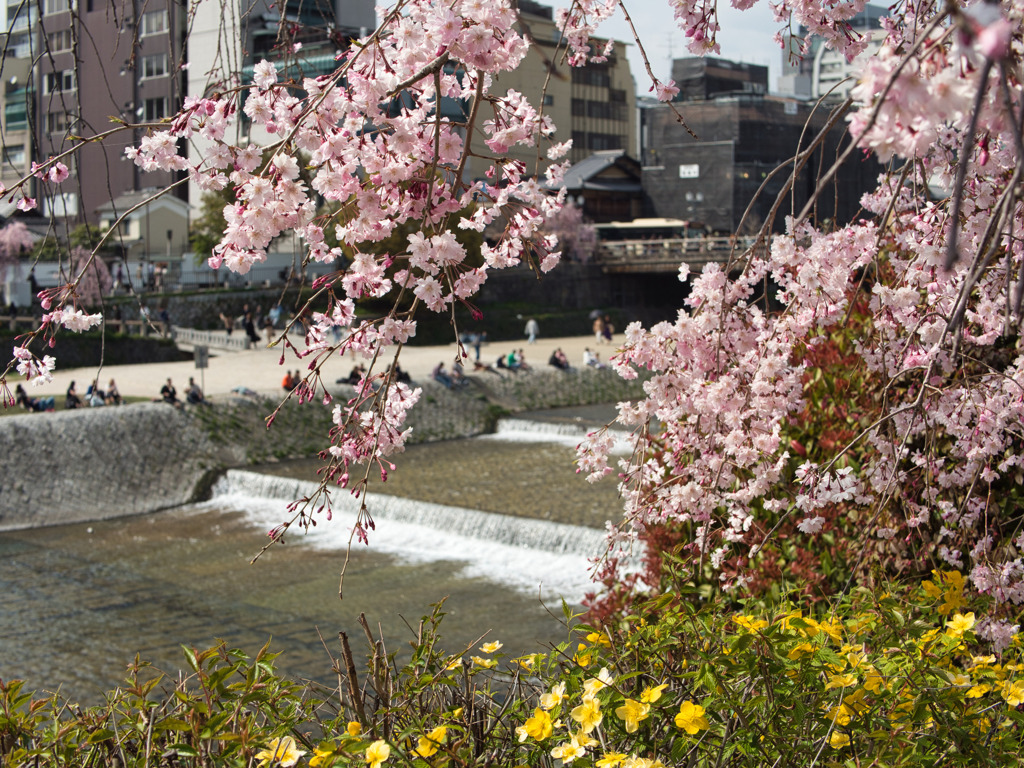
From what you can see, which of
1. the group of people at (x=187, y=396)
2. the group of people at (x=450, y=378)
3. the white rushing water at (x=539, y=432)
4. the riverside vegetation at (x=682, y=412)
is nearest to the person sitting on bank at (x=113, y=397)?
the group of people at (x=187, y=396)

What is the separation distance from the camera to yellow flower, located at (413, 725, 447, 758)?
215cm

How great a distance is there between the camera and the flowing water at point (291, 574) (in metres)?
9.68

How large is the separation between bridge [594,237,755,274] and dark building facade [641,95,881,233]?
12.4 ft

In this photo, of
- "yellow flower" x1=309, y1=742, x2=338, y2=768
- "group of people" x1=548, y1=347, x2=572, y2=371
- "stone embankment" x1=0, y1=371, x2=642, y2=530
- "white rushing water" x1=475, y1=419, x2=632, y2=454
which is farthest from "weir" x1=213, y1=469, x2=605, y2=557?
"group of people" x1=548, y1=347, x2=572, y2=371

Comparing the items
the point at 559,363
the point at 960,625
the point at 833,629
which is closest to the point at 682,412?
the point at 833,629

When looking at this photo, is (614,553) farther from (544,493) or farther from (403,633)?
(544,493)

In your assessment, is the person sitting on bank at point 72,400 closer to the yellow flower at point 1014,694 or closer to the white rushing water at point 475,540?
the white rushing water at point 475,540

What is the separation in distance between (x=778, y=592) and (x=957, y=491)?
732mm

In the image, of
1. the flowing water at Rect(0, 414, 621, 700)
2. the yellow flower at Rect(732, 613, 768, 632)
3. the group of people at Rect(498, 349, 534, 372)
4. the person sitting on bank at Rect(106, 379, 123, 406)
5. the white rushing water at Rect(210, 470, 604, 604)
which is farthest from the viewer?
the group of people at Rect(498, 349, 534, 372)

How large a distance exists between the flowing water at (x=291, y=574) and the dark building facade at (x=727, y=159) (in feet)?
96.7

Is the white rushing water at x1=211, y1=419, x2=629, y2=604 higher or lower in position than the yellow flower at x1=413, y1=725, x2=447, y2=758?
lower

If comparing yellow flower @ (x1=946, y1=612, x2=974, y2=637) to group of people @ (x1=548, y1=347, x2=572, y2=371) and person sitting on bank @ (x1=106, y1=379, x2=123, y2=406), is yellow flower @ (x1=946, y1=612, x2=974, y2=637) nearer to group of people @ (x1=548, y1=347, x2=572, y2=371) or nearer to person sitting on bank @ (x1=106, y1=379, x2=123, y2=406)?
person sitting on bank @ (x1=106, y1=379, x2=123, y2=406)

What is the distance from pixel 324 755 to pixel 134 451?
15386 mm

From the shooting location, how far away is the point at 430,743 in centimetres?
217
